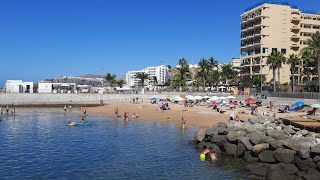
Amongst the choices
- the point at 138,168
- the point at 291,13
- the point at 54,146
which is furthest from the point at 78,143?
the point at 291,13

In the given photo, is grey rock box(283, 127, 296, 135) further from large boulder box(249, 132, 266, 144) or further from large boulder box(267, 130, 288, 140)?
large boulder box(249, 132, 266, 144)

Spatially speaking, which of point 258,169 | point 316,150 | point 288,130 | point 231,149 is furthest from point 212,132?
point 316,150

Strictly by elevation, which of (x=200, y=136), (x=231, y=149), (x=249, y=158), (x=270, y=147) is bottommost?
(x=249, y=158)

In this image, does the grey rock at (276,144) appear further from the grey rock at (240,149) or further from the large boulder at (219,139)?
the large boulder at (219,139)

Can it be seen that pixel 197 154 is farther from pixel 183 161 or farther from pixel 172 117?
pixel 172 117

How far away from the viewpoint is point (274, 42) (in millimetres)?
107875

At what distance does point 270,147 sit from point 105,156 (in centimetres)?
1176

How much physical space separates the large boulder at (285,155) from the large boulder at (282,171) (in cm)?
62

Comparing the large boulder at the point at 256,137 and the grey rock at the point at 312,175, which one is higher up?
the large boulder at the point at 256,137

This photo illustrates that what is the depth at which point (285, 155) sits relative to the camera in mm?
22719

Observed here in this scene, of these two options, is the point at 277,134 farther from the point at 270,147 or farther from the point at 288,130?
the point at 288,130

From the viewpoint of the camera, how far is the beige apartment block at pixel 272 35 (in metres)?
107

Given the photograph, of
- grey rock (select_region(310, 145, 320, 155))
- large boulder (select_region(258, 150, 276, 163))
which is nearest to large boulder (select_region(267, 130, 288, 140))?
large boulder (select_region(258, 150, 276, 163))

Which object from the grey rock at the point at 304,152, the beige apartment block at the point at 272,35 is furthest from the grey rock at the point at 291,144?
Answer: the beige apartment block at the point at 272,35
